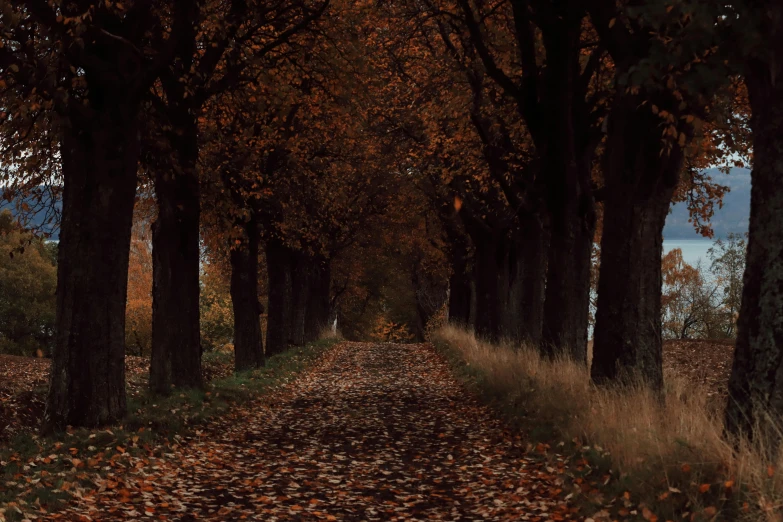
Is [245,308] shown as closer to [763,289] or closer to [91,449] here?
[91,449]

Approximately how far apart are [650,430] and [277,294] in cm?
2067

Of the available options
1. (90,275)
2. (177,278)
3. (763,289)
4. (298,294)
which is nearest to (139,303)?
(298,294)

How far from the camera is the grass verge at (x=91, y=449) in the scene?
7906mm

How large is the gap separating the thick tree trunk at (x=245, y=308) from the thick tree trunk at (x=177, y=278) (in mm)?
5490

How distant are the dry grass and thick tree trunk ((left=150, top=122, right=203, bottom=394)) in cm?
641

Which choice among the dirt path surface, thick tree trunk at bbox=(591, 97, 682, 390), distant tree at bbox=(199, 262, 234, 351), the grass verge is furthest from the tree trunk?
distant tree at bbox=(199, 262, 234, 351)

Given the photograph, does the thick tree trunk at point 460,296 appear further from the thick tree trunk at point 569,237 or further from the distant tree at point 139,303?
the distant tree at point 139,303

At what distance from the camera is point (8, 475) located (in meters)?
8.73

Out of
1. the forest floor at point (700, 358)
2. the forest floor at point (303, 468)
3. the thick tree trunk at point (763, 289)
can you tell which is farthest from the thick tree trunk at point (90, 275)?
the forest floor at point (700, 358)

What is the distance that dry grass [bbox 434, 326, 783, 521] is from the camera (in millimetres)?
6191

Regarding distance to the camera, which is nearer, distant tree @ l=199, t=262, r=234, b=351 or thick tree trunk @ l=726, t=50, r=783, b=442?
thick tree trunk @ l=726, t=50, r=783, b=442

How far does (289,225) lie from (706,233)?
1252cm

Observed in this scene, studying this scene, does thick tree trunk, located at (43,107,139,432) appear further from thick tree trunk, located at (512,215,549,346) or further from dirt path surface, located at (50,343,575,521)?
thick tree trunk, located at (512,215,549,346)

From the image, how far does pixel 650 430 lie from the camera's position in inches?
315
